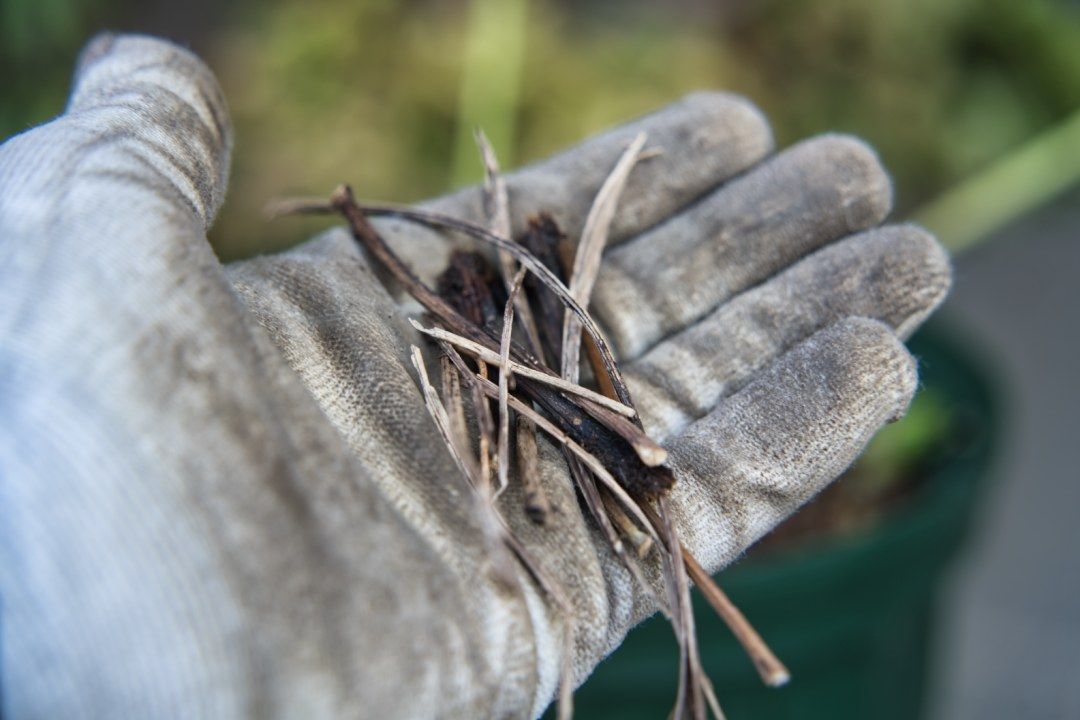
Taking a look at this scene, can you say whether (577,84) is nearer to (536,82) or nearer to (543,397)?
(536,82)

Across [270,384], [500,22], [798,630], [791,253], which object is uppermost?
[500,22]

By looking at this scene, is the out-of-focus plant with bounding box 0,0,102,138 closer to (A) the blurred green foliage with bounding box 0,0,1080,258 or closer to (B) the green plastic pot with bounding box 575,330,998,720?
(A) the blurred green foliage with bounding box 0,0,1080,258

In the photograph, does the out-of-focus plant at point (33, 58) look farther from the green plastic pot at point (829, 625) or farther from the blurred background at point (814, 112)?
the green plastic pot at point (829, 625)

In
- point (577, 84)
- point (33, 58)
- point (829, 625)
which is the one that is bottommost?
point (829, 625)

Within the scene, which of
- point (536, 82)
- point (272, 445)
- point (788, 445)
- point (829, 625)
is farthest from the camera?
point (536, 82)

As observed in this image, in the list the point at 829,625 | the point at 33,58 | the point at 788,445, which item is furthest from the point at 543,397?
the point at 33,58

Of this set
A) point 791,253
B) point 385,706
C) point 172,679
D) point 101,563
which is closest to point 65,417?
point 101,563

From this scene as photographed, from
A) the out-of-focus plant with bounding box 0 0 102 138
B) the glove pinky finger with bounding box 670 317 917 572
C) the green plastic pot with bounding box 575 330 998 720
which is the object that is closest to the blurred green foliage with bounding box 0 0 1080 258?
the out-of-focus plant with bounding box 0 0 102 138

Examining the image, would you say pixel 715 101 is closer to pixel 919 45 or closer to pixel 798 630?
pixel 798 630
